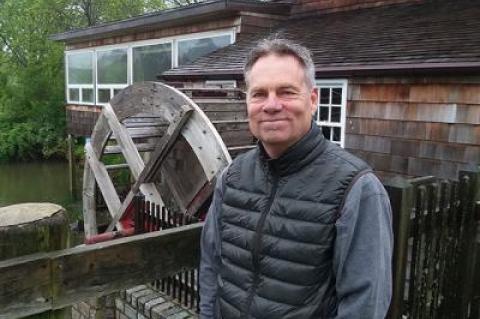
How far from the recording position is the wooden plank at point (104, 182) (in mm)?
6889

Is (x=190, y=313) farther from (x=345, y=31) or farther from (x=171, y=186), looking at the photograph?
(x=345, y=31)

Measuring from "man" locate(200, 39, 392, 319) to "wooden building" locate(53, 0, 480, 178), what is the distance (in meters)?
3.85

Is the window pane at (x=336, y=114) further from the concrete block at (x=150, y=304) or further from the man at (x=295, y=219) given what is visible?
the man at (x=295, y=219)

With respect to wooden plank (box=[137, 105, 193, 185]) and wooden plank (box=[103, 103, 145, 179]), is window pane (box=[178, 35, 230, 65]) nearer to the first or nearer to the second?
wooden plank (box=[103, 103, 145, 179])

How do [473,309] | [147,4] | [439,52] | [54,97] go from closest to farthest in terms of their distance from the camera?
[473,309] → [439,52] → [54,97] → [147,4]

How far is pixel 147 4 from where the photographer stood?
25188 mm

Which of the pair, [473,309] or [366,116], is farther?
[366,116]

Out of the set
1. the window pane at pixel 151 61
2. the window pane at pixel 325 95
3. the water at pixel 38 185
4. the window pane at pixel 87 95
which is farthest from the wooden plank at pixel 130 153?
the window pane at pixel 87 95

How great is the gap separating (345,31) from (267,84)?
7.30 meters

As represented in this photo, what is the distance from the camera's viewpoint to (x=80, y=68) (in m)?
16.2

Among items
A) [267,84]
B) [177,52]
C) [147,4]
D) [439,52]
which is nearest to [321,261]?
[267,84]

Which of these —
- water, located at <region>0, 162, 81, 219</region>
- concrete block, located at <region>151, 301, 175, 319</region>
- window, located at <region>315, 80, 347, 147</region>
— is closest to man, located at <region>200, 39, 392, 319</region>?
concrete block, located at <region>151, 301, 175, 319</region>

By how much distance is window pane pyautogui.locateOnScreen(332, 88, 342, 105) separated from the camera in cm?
729

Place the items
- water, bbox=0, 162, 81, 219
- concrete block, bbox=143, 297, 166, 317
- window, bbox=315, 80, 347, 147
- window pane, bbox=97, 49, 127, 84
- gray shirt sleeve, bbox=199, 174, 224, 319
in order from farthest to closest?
1. water, bbox=0, 162, 81, 219
2. window pane, bbox=97, 49, 127, 84
3. window, bbox=315, 80, 347, 147
4. concrete block, bbox=143, 297, 166, 317
5. gray shirt sleeve, bbox=199, 174, 224, 319
